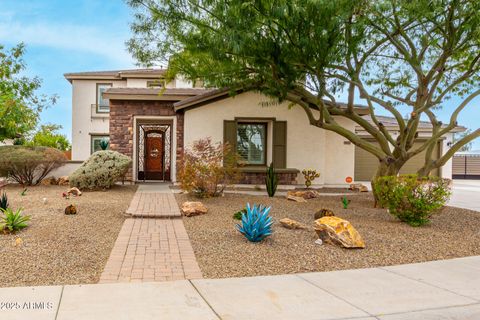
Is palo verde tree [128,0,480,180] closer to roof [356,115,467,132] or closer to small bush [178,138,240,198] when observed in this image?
small bush [178,138,240,198]

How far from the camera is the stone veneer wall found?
52.2ft

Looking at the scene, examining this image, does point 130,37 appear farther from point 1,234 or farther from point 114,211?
point 1,234

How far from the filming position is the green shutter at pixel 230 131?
1555 cm

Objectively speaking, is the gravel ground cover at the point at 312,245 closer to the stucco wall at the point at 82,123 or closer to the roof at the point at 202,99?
the roof at the point at 202,99

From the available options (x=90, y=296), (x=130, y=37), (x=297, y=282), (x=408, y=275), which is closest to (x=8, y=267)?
(x=90, y=296)

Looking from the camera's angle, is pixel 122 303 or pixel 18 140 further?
pixel 18 140

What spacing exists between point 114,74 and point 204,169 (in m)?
14.2

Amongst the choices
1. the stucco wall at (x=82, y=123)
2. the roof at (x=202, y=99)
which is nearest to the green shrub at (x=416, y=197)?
the roof at (x=202, y=99)

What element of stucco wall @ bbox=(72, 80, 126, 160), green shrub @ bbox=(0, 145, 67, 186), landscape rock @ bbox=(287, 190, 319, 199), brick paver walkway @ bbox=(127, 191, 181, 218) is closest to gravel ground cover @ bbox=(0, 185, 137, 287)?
brick paver walkway @ bbox=(127, 191, 181, 218)

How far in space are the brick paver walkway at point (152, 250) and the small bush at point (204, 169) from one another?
1797 millimetres

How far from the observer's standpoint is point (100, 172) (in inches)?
524

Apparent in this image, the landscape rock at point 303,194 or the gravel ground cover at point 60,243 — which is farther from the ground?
the landscape rock at point 303,194

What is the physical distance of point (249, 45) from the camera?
9375 mm

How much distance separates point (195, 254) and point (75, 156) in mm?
18778
